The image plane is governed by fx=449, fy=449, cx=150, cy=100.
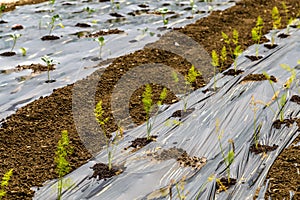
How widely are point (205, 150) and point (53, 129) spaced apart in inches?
42.2

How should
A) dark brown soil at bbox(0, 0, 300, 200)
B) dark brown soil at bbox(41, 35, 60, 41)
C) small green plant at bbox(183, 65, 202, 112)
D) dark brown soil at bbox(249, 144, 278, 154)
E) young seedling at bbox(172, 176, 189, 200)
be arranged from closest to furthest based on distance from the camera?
young seedling at bbox(172, 176, 189, 200)
dark brown soil at bbox(0, 0, 300, 200)
dark brown soil at bbox(249, 144, 278, 154)
small green plant at bbox(183, 65, 202, 112)
dark brown soil at bbox(41, 35, 60, 41)

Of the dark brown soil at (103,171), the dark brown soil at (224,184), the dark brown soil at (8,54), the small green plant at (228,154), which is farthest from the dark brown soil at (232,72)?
the dark brown soil at (8,54)

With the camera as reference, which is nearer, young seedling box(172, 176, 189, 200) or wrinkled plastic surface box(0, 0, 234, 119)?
young seedling box(172, 176, 189, 200)

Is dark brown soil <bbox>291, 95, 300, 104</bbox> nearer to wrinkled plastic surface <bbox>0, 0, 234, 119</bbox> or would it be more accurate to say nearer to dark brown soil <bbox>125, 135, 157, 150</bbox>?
dark brown soil <bbox>125, 135, 157, 150</bbox>

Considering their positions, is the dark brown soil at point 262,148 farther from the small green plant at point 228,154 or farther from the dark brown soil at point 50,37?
the dark brown soil at point 50,37

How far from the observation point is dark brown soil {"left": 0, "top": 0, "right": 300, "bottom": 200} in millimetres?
2576

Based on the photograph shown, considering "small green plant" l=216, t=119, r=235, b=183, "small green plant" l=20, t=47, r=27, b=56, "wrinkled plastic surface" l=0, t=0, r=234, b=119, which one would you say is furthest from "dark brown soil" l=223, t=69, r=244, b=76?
"small green plant" l=20, t=47, r=27, b=56

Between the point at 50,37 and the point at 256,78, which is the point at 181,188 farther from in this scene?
the point at 50,37

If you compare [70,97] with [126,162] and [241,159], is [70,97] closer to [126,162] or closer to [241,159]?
[126,162]

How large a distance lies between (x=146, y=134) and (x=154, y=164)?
41cm

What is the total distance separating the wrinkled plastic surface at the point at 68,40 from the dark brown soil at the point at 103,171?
102 centimetres

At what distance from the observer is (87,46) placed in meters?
4.66

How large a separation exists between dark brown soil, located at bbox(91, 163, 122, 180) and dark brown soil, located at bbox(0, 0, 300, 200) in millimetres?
116

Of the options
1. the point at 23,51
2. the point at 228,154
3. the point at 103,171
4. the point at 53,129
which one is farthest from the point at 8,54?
the point at 228,154
